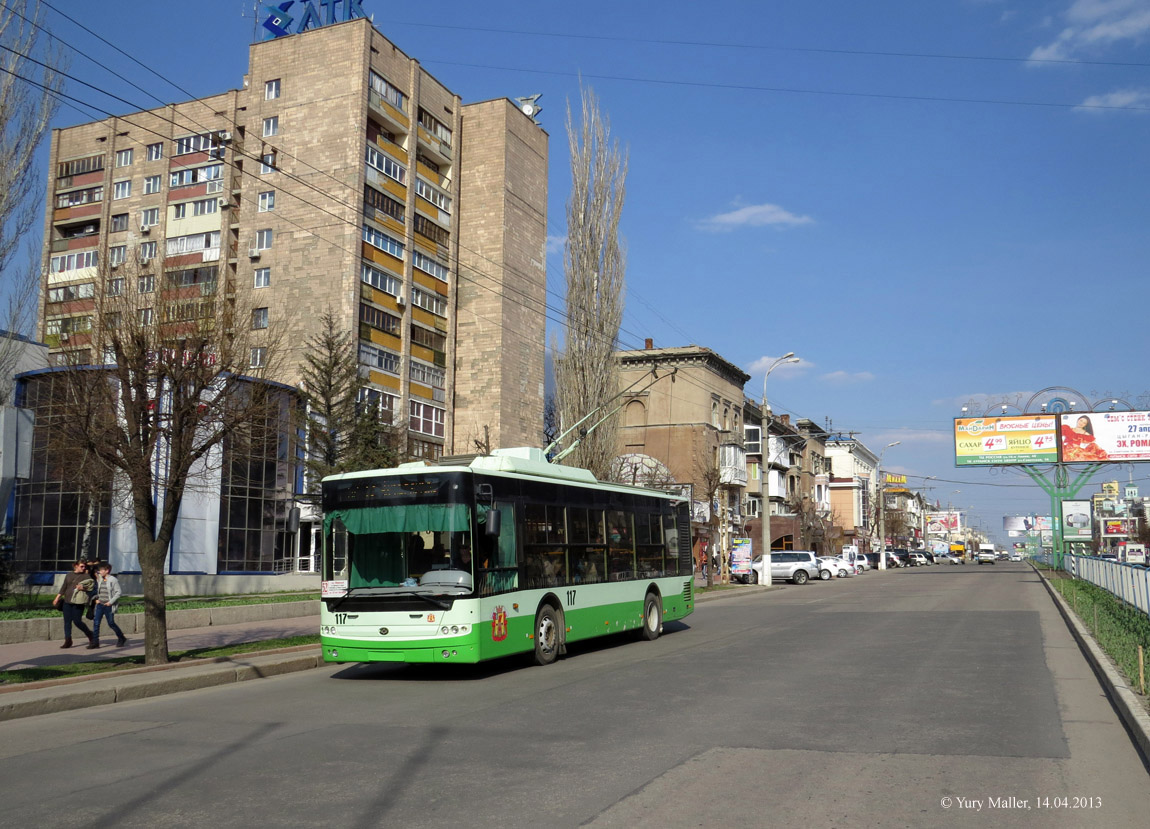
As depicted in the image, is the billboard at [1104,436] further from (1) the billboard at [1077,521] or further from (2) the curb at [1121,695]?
(2) the curb at [1121,695]

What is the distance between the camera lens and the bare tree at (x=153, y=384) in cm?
1478

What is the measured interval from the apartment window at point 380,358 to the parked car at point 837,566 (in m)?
27.5

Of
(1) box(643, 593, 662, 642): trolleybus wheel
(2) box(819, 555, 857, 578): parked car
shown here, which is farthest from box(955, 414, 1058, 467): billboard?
(1) box(643, 593, 662, 642): trolleybus wheel

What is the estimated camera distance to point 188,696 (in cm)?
1263

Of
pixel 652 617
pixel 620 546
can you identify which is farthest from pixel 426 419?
pixel 620 546

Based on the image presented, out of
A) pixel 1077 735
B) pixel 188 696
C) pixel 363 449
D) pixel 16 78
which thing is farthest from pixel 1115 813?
pixel 363 449

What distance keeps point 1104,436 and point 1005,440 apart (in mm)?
5332

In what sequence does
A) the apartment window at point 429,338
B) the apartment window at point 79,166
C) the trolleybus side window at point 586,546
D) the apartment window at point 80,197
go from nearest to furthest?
the trolleybus side window at point 586,546
the apartment window at point 429,338
the apartment window at point 80,197
the apartment window at point 79,166

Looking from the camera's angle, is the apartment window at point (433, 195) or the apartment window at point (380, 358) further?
the apartment window at point (433, 195)

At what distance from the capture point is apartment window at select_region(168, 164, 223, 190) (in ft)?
195

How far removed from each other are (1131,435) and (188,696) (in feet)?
192

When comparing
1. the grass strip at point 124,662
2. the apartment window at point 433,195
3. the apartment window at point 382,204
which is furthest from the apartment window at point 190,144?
the grass strip at point 124,662

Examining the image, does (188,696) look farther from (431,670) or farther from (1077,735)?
(1077,735)

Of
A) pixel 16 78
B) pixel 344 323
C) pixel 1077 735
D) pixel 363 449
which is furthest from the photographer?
pixel 344 323
